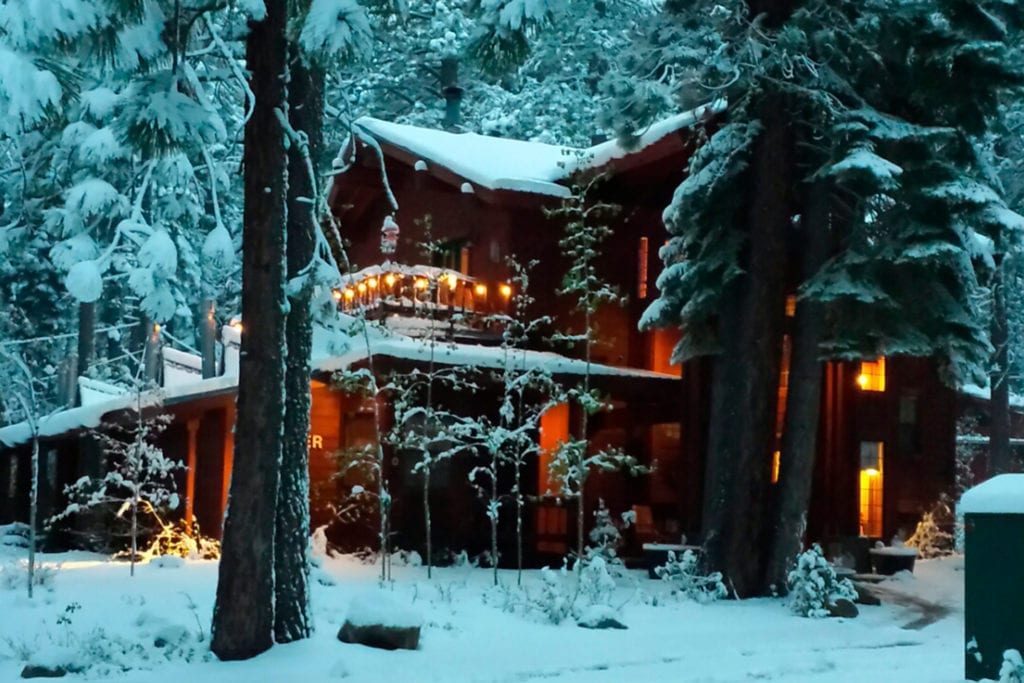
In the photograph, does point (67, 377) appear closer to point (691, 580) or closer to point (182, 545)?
point (182, 545)

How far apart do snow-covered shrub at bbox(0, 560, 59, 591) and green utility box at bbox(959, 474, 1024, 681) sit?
11109mm

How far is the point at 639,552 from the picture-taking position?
71.2ft

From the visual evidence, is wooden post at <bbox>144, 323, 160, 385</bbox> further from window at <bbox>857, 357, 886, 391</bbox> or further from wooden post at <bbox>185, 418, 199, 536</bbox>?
window at <bbox>857, 357, 886, 391</bbox>

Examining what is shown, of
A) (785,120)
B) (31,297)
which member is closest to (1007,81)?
(785,120)

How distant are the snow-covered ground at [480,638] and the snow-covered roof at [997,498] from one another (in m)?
1.65

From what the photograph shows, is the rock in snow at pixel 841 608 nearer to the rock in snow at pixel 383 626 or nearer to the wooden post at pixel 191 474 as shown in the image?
the rock in snow at pixel 383 626

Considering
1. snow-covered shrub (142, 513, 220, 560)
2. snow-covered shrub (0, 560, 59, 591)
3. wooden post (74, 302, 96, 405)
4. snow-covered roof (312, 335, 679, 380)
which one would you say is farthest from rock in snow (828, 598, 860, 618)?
wooden post (74, 302, 96, 405)

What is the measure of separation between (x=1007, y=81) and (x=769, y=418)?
5785 mm

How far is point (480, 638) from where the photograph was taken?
39.5ft

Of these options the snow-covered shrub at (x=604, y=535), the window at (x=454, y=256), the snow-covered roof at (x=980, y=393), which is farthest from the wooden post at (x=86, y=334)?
the snow-covered roof at (x=980, y=393)

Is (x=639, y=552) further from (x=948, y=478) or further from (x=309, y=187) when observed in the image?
(x=309, y=187)

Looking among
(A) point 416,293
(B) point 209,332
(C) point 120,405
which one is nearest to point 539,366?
(A) point 416,293

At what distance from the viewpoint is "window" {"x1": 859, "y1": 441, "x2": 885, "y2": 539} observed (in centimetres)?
2361

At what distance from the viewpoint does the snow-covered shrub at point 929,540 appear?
2277 cm
